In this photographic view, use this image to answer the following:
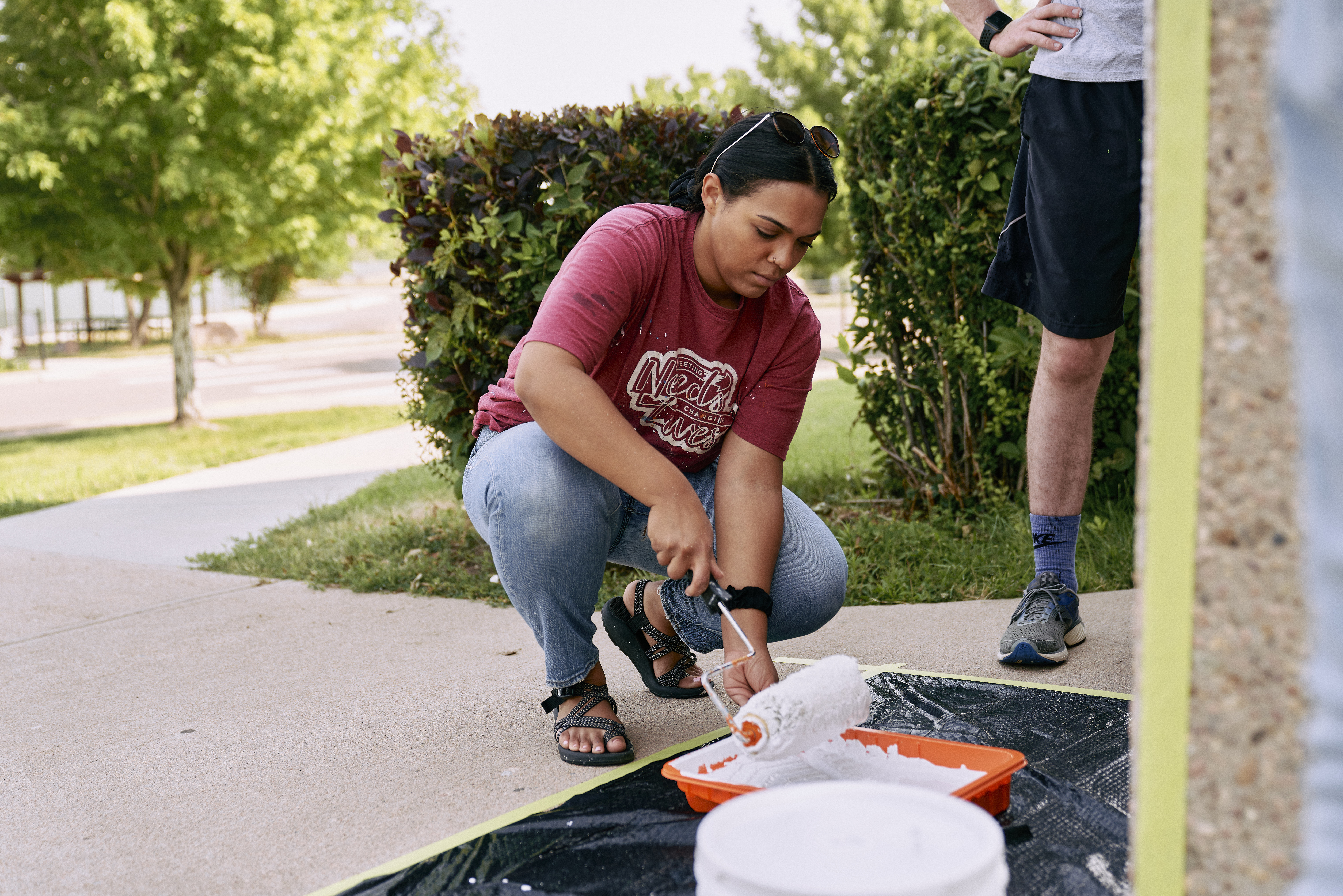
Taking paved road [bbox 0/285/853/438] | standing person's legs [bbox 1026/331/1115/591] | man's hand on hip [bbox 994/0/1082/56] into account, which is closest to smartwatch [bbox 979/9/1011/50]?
man's hand on hip [bbox 994/0/1082/56]

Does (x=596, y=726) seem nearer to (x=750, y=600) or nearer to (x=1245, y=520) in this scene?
(x=750, y=600)

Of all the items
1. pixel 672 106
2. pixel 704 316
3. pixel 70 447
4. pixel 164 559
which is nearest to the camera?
pixel 704 316

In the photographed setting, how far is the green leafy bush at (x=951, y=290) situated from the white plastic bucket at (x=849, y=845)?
8.58 feet

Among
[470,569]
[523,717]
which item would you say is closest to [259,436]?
[470,569]

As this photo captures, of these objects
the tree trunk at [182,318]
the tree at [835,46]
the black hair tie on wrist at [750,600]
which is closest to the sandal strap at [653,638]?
the black hair tie on wrist at [750,600]

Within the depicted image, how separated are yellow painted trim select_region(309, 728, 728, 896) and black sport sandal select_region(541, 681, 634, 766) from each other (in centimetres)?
3

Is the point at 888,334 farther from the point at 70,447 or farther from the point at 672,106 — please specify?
the point at 70,447

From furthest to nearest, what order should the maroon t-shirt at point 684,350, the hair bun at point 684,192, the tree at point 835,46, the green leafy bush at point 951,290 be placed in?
the tree at point 835,46 → the green leafy bush at point 951,290 → the hair bun at point 684,192 → the maroon t-shirt at point 684,350

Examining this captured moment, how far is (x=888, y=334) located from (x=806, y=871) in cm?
303

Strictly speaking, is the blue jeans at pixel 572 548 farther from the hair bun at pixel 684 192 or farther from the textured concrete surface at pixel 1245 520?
the textured concrete surface at pixel 1245 520

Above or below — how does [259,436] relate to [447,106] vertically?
below

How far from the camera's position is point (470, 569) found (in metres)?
3.81

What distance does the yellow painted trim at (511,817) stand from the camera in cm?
159

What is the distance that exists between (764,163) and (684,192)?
0.32 m
